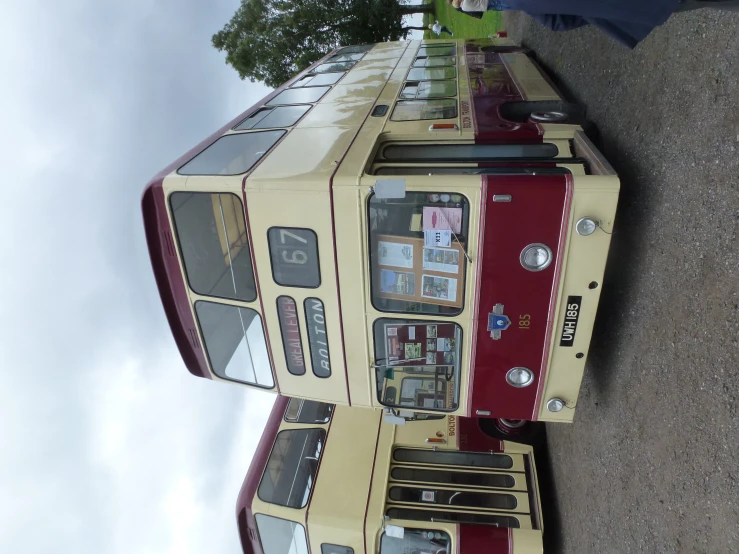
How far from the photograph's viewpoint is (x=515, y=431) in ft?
21.6

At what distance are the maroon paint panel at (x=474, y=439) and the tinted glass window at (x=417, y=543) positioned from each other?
1.21 metres

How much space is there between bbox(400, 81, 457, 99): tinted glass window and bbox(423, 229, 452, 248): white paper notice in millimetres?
2251

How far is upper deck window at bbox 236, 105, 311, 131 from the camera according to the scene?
513cm

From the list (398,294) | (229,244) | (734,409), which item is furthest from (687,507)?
(229,244)

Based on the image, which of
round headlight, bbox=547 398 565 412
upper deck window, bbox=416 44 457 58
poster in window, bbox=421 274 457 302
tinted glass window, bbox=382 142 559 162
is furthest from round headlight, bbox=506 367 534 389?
upper deck window, bbox=416 44 457 58

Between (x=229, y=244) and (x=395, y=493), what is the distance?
11.8 ft

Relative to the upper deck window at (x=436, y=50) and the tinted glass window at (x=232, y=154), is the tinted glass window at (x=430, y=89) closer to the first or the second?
the tinted glass window at (x=232, y=154)

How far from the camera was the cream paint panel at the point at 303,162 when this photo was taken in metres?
3.61

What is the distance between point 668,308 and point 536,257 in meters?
1.01

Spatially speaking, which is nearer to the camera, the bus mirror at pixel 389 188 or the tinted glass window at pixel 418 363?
the bus mirror at pixel 389 188

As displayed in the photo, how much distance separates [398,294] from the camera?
3863 millimetres

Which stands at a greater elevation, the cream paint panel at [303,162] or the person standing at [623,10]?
the person standing at [623,10]

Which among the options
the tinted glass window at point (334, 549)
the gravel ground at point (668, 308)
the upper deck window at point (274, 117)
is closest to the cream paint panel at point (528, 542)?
the gravel ground at point (668, 308)

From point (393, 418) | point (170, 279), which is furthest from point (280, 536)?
point (170, 279)
